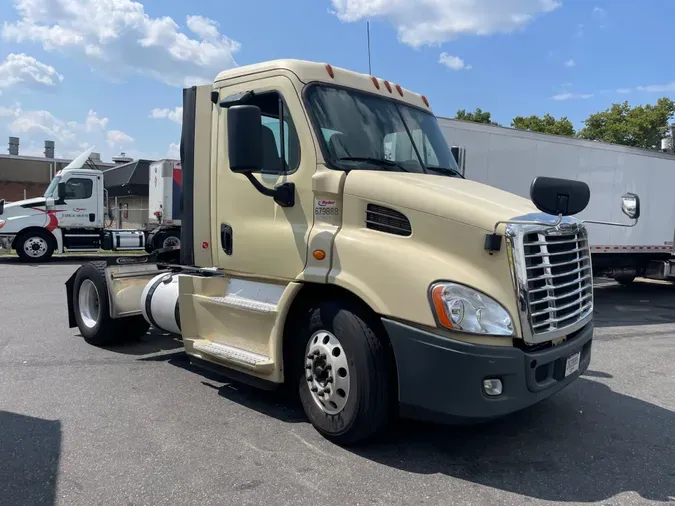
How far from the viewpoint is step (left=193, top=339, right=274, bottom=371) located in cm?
436

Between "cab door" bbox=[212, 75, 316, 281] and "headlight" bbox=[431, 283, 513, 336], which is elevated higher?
"cab door" bbox=[212, 75, 316, 281]

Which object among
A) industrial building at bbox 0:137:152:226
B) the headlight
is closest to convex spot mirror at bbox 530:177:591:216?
the headlight

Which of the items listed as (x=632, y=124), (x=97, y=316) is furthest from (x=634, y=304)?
(x=632, y=124)

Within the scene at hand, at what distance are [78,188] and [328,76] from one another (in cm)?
1530

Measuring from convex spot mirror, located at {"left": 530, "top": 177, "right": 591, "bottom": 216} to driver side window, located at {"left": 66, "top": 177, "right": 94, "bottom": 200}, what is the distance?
16.6 metres

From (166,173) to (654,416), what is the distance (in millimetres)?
15507

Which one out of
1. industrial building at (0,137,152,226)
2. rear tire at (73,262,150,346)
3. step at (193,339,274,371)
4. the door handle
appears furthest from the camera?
industrial building at (0,137,152,226)

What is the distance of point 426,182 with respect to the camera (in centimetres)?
407

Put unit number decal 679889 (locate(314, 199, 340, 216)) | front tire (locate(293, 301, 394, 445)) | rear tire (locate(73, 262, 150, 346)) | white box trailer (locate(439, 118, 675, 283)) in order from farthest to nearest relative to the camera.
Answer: white box trailer (locate(439, 118, 675, 283)), rear tire (locate(73, 262, 150, 346)), unit number decal 679889 (locate(314, 199, 340, 216)), front tire (locate(293, 301, 394, 445))

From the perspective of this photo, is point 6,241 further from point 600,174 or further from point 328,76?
point 600,174

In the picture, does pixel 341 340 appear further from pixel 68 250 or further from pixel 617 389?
pixel 68 250

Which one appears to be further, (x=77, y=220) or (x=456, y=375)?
(x=77, y=220)

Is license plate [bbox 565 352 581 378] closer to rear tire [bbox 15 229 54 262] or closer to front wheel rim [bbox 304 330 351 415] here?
front wheel rim [bbox 304 330 351 415]

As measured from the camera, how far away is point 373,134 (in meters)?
4.47
